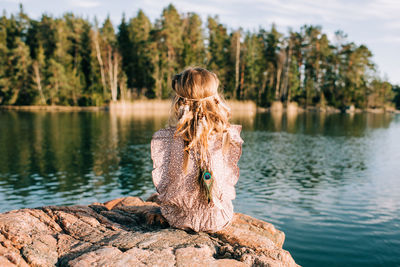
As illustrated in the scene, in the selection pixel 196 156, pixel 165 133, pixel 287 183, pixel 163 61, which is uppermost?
pixel 163 61

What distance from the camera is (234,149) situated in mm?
3420

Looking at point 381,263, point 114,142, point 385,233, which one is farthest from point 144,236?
point 114,142

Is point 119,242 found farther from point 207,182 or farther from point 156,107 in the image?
point 156,107

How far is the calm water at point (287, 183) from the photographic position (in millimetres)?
6051

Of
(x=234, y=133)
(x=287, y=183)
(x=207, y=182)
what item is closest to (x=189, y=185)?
(x=207, y=182)

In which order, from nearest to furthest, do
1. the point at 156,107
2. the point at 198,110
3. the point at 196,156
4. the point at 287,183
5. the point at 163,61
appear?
the point at 198,110 → the point at 196,156 → the point at 287,183 → the point at 156,107 → the point at 163,61

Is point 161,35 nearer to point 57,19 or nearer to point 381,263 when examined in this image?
point 57,19

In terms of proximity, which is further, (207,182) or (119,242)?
(207,182)

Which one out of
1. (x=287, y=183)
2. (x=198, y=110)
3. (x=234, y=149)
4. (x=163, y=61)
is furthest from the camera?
(x=163, y=61)

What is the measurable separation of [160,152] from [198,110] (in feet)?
1.79

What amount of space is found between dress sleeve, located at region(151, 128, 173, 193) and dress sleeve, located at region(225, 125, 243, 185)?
56 centimetres

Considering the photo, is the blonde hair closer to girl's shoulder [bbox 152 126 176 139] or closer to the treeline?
girl's shoulder [bbox 152 126 176 139]

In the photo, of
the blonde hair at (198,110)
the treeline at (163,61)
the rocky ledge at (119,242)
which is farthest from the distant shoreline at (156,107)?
the blonde hair at (198,110)

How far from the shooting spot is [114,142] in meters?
17.4
